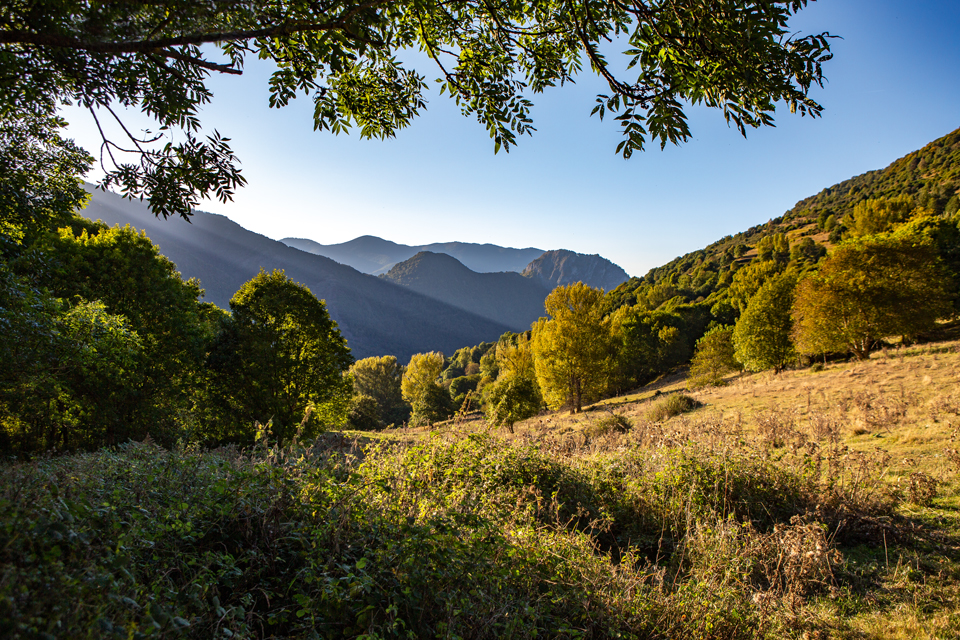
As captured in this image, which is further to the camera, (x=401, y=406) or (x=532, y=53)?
(x=401, y=406)

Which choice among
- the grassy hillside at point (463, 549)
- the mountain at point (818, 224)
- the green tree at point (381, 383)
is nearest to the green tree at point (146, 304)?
the grassy hillside at point (463, 549)

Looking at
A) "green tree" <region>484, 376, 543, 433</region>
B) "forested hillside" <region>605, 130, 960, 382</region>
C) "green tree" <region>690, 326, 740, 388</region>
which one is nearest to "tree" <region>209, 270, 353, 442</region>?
"green tree" <region>484, 376, 543, 433</region>

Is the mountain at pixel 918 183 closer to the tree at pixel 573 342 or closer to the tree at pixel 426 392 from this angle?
the tree at pixel 573 342

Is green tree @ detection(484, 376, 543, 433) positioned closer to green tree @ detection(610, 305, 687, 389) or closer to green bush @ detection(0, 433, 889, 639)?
green bush @ detection(0, 433, 889, 639)

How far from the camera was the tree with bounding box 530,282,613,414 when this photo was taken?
2467 cm

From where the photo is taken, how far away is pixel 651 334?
47.8 meters

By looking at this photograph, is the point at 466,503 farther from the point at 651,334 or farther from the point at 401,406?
the point at 401,406

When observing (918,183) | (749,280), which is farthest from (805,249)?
(918,183)

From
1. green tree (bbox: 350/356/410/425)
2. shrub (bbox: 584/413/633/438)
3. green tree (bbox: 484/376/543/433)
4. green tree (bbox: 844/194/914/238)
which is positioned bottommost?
green tree (bbox: 350/356/410/425)

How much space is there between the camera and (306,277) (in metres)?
185

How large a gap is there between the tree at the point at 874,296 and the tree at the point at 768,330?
337 cm

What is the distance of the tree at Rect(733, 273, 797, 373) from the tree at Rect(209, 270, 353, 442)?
2749cm

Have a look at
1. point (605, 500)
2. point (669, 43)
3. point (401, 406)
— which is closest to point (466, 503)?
point (605, 500)

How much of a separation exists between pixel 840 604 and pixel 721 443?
2746 mm
